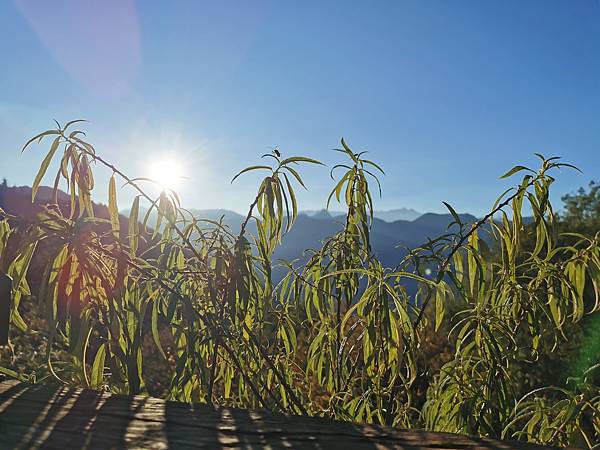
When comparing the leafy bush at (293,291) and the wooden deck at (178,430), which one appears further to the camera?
the leafy bush at (293,291)

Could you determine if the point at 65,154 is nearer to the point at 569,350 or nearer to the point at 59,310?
the point at 59,310

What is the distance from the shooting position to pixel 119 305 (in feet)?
4.24

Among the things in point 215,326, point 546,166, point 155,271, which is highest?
point 546,166

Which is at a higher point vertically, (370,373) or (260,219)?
(260,219)

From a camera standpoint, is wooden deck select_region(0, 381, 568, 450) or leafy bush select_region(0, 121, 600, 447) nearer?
wooden deck select_region(0, 381, 568, 450)

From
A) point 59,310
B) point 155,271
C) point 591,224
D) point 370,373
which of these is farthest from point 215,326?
point 591,224

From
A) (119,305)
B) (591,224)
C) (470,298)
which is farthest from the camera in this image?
(591,224)

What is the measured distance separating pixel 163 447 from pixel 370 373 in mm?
958

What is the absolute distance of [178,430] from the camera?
0.76 metres

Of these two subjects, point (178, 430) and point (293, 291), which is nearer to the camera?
point (178, 430)

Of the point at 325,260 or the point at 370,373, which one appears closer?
the point at 370,373

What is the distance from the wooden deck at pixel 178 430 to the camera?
72cm

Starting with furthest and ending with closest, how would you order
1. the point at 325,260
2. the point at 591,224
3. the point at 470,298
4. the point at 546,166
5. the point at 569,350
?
the point at 591,224 < the point at 569,350 < the point at 325,260 < the point at 470,298 < the point at 546,166

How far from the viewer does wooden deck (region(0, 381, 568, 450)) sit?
0.72m
